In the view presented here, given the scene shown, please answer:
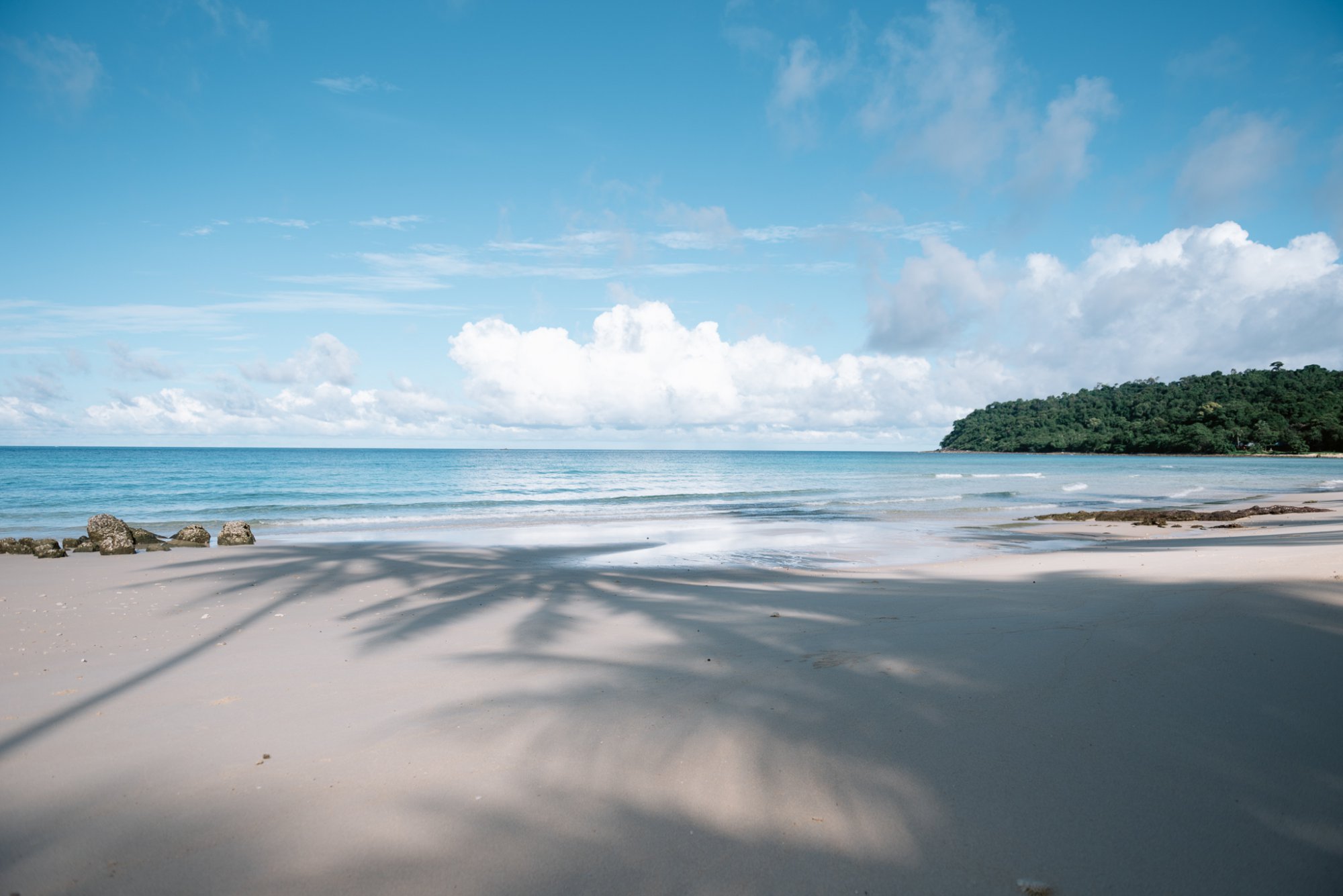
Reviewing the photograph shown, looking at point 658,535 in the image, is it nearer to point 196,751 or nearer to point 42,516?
point 196,751

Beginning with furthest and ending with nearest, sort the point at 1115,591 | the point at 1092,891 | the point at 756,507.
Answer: the point at 756,507 → the point at 1115,591 → the point at 1092,891

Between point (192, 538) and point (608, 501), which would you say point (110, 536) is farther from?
point (608, 501)

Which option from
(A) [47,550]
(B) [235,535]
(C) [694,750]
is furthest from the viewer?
(B) [235,535]

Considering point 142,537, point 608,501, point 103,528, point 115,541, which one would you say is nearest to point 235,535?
point 142,537

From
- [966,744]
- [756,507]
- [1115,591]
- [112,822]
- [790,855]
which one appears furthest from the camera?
[756,507]

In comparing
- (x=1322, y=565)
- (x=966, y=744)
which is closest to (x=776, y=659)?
(x=966, y=744)

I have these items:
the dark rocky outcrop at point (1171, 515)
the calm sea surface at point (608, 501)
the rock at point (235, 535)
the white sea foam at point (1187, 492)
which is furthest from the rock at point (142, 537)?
the white sea foam at point (1187, 492)

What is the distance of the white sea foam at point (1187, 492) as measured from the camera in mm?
32906

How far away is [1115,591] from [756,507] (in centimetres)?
2082

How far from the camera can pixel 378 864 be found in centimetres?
287

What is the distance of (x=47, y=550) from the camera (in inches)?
503

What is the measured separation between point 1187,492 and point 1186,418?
98882 millimetres

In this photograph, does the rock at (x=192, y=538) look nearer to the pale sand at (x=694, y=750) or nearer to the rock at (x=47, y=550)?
the rock at (x=47, y=550)

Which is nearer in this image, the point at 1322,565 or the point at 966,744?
the point at 966,744
